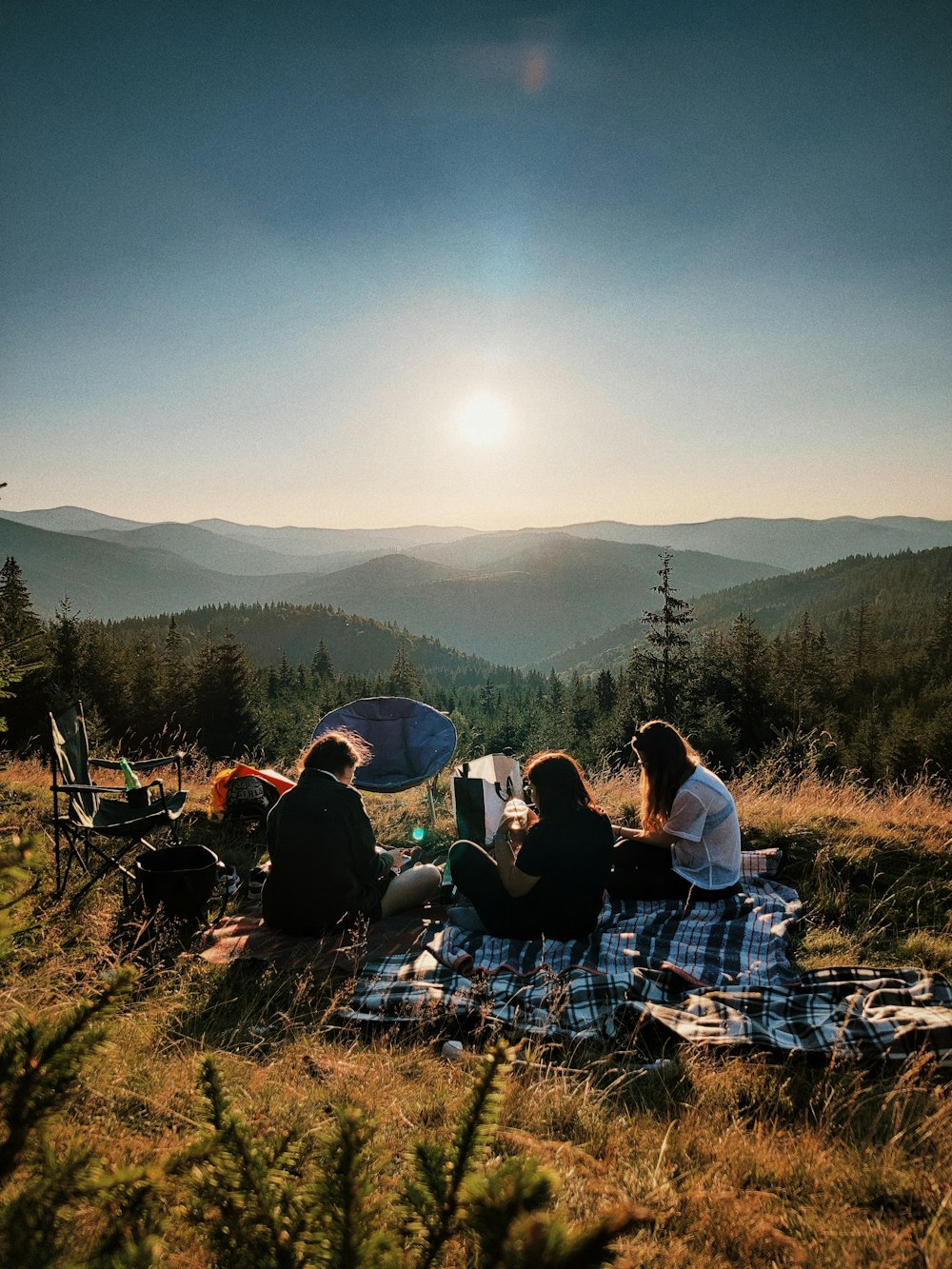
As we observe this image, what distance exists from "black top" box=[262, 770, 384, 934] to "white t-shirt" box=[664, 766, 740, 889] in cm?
188

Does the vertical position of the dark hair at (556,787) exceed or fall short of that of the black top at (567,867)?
Result: it exceeds it

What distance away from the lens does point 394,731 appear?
7.50 metres

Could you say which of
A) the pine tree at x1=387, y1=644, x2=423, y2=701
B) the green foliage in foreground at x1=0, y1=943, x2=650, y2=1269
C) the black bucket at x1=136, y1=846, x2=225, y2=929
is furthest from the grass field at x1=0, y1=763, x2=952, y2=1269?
the pine tree at x1=387, y1=644, x2=423, y2=701

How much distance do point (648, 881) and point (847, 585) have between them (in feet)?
501

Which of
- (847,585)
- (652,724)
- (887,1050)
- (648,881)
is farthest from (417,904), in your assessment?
(847,585)

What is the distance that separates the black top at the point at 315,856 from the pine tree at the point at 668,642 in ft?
74.0

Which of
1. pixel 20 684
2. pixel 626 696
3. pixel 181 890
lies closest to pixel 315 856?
pixel 181 890

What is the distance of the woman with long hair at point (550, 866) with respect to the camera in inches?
154

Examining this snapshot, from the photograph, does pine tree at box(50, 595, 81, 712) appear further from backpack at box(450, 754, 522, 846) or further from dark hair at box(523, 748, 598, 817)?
dark hair at box(523, 748, 598, 817)

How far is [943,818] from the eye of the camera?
5.45 metres

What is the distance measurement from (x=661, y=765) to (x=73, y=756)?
4.04 metres

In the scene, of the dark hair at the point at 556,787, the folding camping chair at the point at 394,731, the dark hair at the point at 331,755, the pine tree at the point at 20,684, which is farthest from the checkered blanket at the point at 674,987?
the pine tree at the point at 20,684

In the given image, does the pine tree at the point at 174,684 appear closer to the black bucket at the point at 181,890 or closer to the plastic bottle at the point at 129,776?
the plastic bottle at the point at 129,776

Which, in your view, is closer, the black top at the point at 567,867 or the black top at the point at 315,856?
the black top at the point at 567,867
